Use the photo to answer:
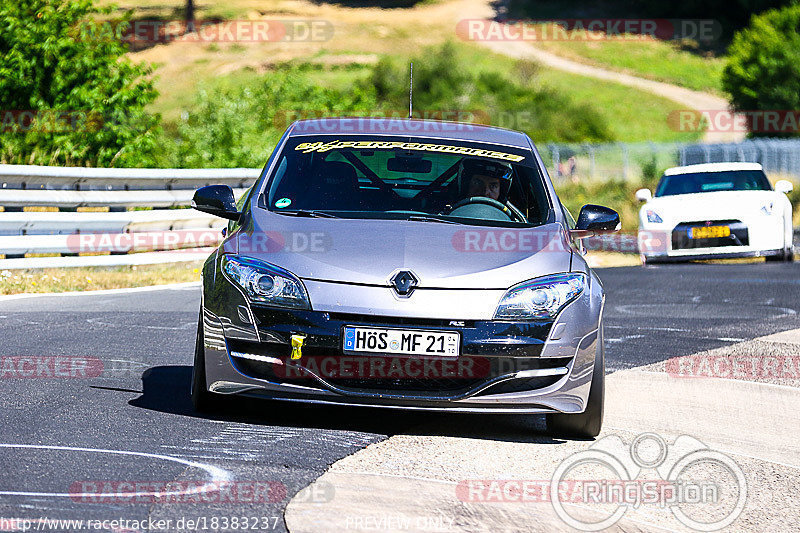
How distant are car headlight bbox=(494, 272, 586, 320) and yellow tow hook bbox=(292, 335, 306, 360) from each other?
0.86m

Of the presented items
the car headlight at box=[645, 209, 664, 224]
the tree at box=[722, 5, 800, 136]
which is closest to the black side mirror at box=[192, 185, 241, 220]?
the car headlight at box=[645, 209, 664, 224]

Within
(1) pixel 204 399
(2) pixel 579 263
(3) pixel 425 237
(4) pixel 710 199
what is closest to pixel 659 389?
(2) pixel 579 263

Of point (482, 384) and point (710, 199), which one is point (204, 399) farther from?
point (710, 199)

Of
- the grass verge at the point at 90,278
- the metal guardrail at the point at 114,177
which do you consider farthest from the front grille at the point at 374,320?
the metal guardrail at the point at 114,177

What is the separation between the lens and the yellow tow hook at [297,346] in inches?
226

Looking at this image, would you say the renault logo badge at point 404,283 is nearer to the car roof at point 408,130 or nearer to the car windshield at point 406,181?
the car windshield at point 406,181

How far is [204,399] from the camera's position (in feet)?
20.3

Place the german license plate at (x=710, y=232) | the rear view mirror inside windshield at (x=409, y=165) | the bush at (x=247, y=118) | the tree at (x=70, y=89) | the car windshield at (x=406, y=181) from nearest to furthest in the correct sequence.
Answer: the car windshield at (x=406, y=181)
the rear view mirror inside windshield at (x=409, y=165)
the german license plate at (x=710, y=232)
the tree at (x=70, y=89)
the bush at (x=247, y=118)

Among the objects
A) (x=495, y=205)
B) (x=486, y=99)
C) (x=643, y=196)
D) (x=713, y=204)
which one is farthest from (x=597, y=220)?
(x=486, y=99)

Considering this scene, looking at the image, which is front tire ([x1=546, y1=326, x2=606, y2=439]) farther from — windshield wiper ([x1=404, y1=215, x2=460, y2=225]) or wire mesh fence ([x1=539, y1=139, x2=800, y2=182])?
wire mesh fence ([x1=539, y1=139, x2=800, y2=182])

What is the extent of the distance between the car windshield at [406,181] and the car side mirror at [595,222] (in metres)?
0.23

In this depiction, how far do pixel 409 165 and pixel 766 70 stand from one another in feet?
212

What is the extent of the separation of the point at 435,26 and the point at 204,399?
97.4 metres

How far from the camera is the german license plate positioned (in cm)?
1773
